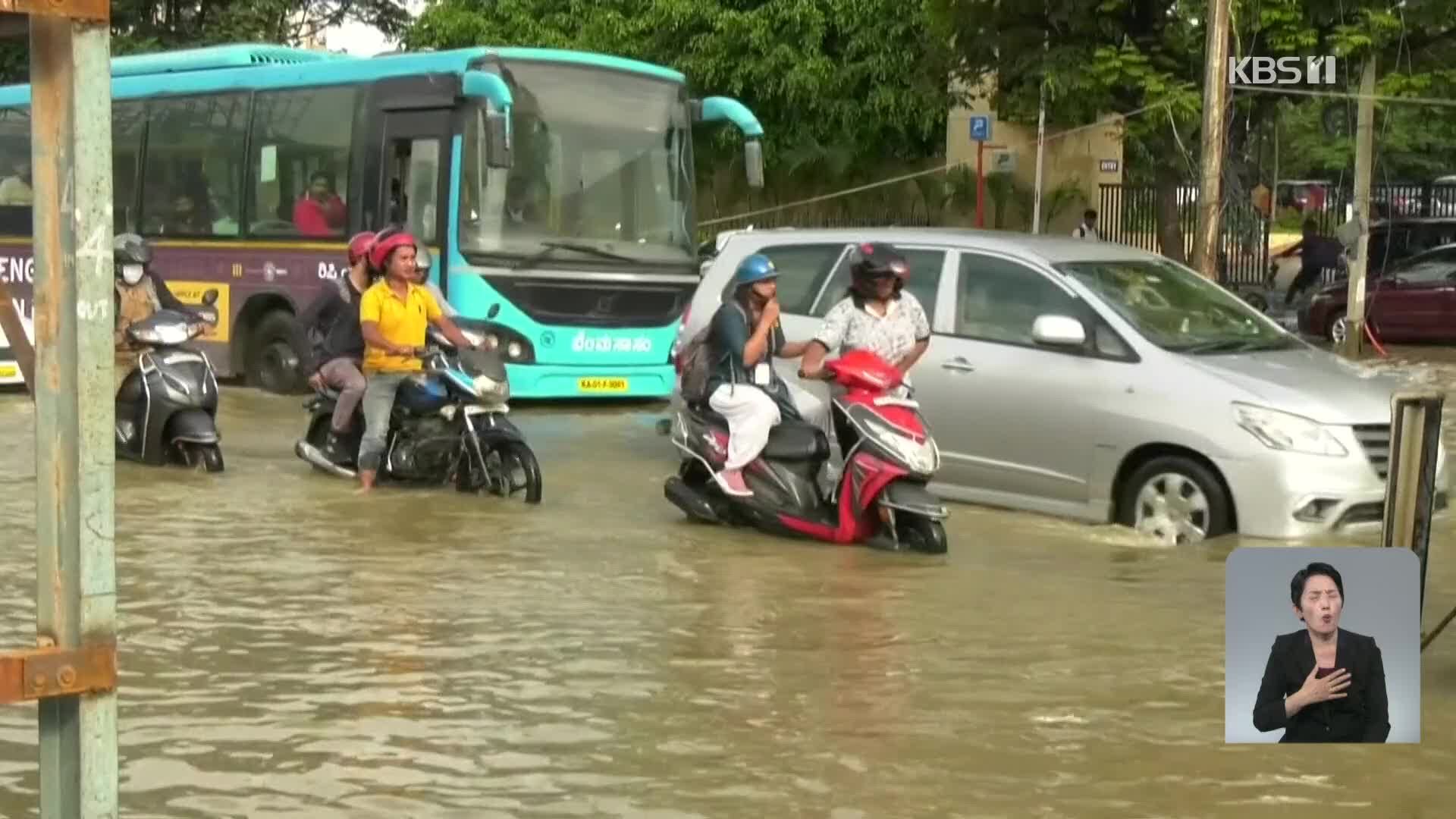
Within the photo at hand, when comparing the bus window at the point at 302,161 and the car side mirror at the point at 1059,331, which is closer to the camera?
the car side mirror at the point at 1059,331

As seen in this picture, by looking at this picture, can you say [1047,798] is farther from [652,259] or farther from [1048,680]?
[652,259]

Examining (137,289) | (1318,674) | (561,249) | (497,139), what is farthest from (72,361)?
(561,249)

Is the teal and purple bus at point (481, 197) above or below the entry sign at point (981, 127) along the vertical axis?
below

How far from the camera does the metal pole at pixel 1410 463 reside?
6047 millimetres

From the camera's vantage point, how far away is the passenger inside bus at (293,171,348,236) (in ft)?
61.4

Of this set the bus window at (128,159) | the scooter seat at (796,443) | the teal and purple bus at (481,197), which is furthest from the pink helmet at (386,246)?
the bus window at (128,159)

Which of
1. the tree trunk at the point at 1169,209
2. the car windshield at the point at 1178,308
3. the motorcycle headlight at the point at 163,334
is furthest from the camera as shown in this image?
the tree trunk at the point at 1169,209

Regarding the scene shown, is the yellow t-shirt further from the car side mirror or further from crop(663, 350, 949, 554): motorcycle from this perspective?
the car side mirror

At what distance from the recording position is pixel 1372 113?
25.3 meters

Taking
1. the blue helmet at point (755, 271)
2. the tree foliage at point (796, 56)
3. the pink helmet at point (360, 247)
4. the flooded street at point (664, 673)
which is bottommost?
the flooded street at point (664, 673)

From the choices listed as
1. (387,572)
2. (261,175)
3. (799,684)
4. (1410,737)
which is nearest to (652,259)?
(261,175)

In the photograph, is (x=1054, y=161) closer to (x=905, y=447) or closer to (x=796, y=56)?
(x=796, y=56)

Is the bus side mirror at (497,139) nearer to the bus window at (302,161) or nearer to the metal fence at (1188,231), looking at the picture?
the bus window at (302,161)

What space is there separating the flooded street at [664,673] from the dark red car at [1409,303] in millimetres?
16773
